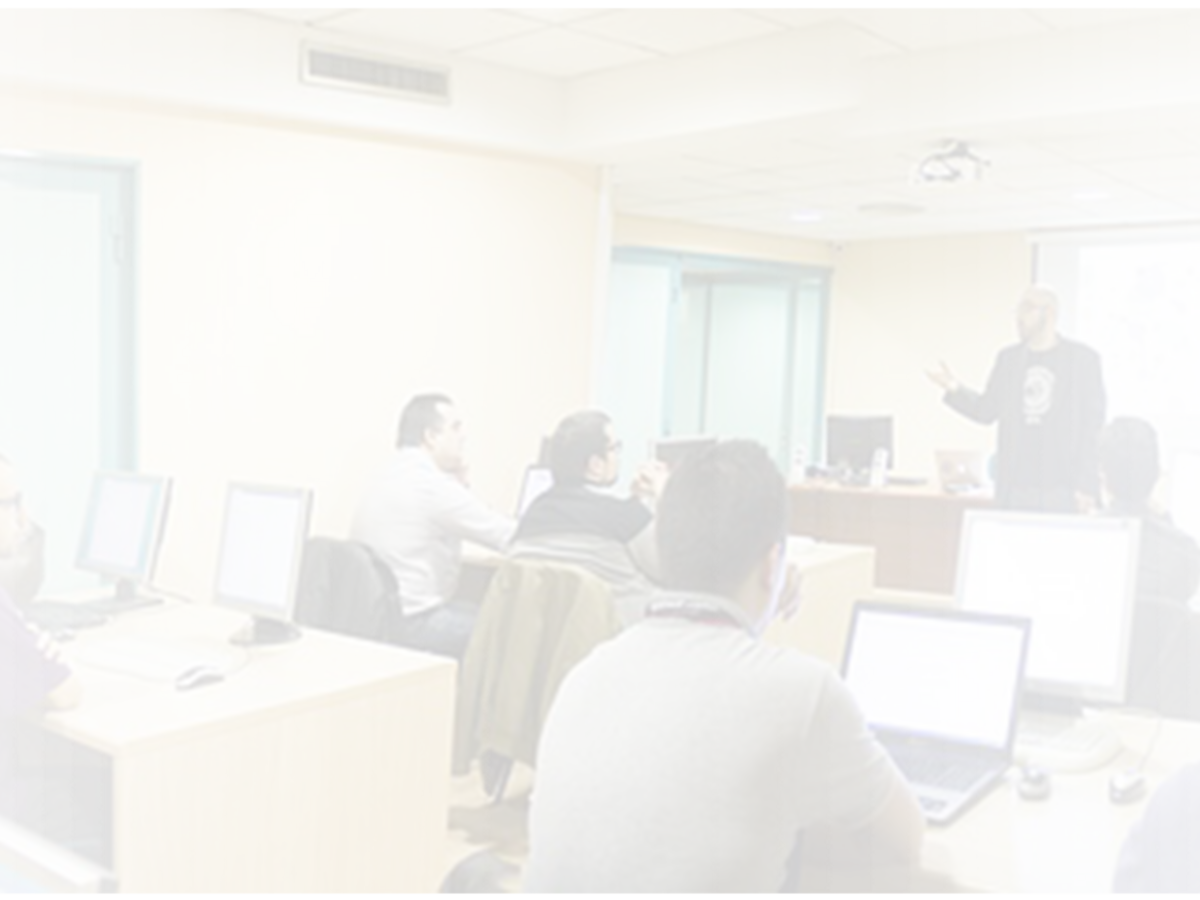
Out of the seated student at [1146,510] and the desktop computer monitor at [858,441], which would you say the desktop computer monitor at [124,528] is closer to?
the seated student at [1146,510]

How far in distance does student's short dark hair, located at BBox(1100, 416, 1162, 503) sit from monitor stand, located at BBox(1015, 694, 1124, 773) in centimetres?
91

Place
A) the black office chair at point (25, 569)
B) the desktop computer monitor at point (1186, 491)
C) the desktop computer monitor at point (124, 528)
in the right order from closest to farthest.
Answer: the black office chair at point (25, 569) < the desktop computer monitor at point (124, 528) < the desktop computer monitor at point (1186, 491)

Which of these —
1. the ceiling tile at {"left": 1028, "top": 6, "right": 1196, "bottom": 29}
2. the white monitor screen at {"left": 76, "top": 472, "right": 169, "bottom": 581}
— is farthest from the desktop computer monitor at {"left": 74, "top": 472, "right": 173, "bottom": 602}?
the ceiling tile at {"left": 1028, "top": 6, "right": 1196, "bottom": 29}

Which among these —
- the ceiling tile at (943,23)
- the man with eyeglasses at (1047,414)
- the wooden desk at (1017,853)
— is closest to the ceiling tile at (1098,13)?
the ceiling tile at (943,23)

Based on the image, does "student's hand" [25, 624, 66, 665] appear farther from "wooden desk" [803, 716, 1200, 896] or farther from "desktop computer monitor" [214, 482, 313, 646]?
"wooden desk" [803, 716, 1200, 896]

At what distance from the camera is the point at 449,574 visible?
14.0 ft

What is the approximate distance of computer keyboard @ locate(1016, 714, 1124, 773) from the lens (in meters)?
2.14

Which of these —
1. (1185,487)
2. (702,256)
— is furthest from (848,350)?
(1185,487)

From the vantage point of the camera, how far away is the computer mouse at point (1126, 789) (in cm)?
196

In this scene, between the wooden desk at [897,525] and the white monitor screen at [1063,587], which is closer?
the white monitor screen at [1063,587]

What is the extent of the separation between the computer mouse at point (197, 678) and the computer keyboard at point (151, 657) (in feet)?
0.11

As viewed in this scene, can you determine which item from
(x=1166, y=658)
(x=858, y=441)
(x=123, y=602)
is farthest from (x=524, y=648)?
(x=858, y=441)

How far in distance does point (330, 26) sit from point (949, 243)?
5435 mm

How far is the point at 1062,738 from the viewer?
2.26m
